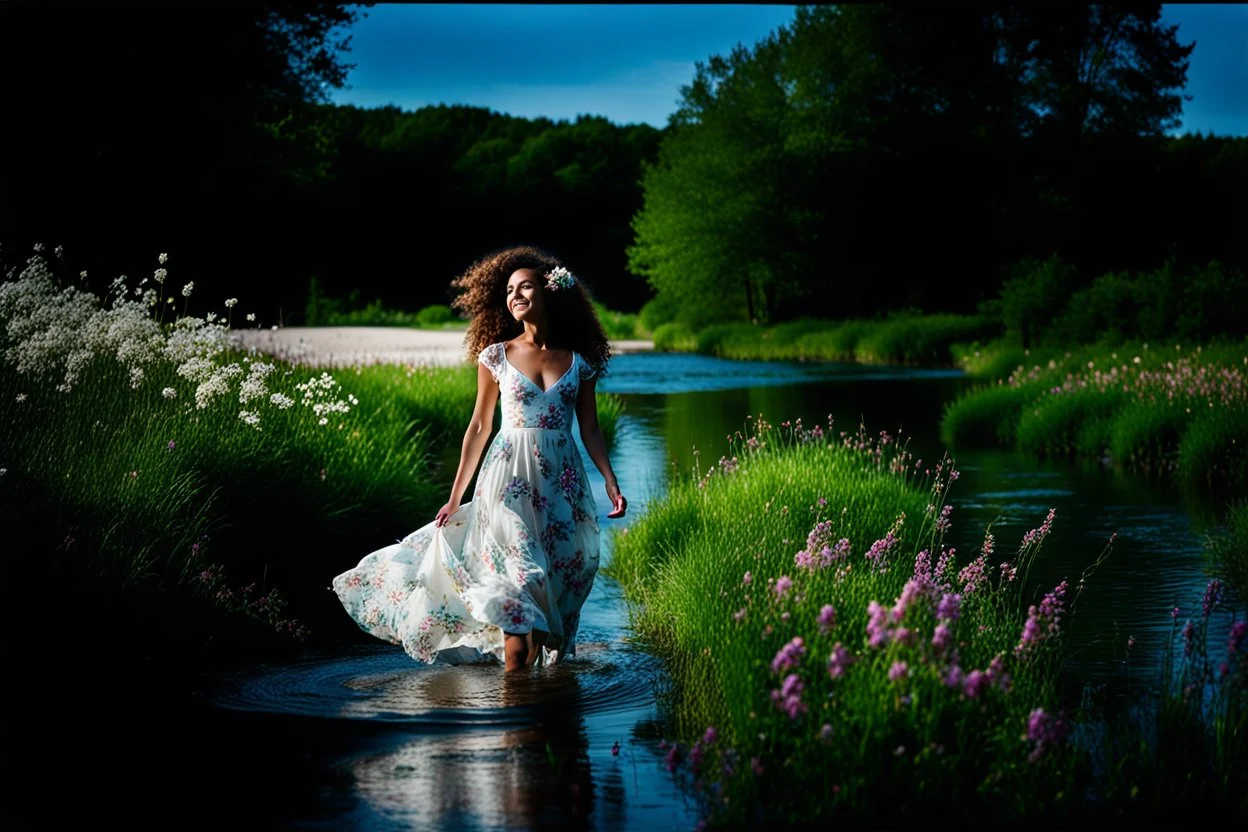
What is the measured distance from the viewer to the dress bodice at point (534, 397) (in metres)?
6.74

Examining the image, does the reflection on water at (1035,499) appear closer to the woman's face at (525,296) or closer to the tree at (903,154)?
the woman's face at (525,296)

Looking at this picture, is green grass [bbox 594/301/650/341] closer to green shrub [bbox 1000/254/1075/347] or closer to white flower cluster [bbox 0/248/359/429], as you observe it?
green shrub [bbox 1000/254/1075/347]

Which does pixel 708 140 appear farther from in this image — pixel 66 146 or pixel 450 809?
pixel 450 809

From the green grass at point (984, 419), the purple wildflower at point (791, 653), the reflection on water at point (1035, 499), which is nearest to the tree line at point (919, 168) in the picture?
the reflection on water at point (1035, 499)

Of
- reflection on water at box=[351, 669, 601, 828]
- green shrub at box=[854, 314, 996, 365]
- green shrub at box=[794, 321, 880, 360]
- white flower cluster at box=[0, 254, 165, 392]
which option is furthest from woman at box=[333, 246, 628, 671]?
green shrub at box=[794, 321, 880, 360]

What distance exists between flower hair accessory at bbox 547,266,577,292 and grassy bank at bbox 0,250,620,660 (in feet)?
4.58

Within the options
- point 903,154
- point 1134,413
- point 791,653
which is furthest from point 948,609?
point 903,154

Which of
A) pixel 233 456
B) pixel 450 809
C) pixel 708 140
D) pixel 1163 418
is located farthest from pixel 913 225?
pixel 450 809

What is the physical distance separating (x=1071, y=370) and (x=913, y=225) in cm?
2987

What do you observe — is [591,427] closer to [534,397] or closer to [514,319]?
[534,397]

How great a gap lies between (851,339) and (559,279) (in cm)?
3358

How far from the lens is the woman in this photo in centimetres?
666

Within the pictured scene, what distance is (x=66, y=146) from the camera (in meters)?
17.4

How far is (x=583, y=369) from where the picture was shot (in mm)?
6855
